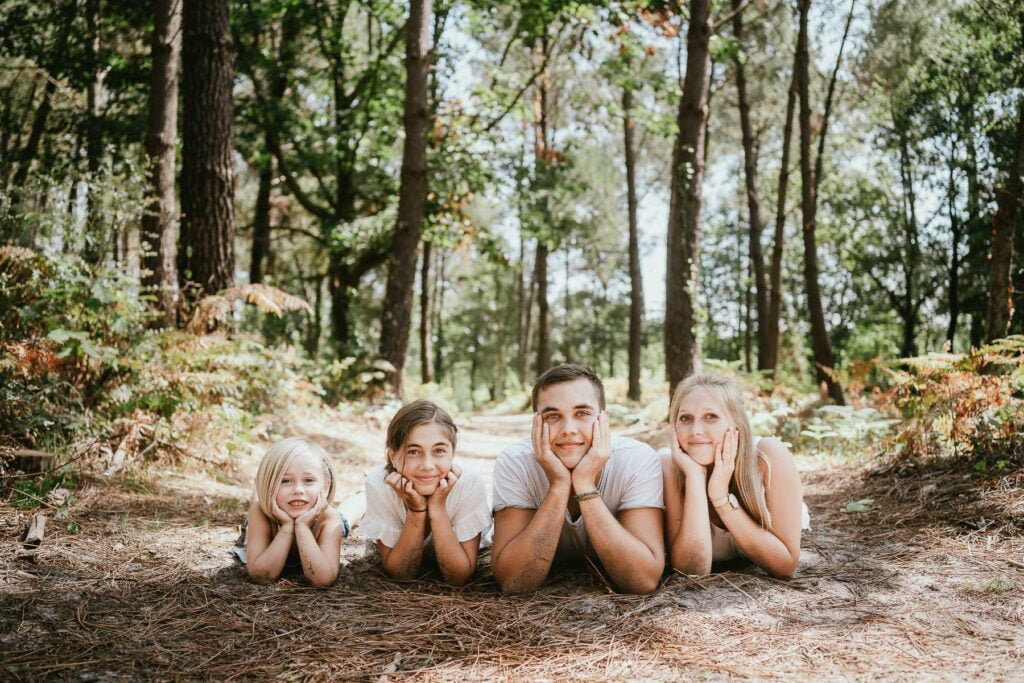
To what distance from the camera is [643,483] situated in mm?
3098

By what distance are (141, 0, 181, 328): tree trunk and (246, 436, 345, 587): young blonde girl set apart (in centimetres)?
456

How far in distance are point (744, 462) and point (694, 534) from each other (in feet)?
1.39

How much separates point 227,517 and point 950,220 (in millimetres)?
20518

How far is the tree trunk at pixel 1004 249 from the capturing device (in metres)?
5.99

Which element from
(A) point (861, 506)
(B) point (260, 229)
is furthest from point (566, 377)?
(B) point (260, 229)

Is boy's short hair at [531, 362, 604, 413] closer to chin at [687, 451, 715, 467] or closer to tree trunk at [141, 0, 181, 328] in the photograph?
chin at [687, 451, 715, 467]

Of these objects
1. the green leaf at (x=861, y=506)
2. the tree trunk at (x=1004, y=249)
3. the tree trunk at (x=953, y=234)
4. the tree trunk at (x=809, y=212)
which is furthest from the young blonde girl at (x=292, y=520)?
the tree trunk at (x=953, y=234)

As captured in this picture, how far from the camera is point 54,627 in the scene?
243 cm

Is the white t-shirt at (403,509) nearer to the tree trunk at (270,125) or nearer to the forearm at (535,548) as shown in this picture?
the forearm at (535,548)

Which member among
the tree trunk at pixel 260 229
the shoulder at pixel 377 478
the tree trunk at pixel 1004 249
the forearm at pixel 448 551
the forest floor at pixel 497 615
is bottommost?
the forest floor at pixel 497 615

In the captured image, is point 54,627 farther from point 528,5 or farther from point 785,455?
point 528,5

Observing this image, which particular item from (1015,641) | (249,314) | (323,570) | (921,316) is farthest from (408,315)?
(921,316)

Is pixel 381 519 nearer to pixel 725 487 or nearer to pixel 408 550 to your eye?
pixel 408 550

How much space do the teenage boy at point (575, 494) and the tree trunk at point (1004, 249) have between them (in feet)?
15.8
